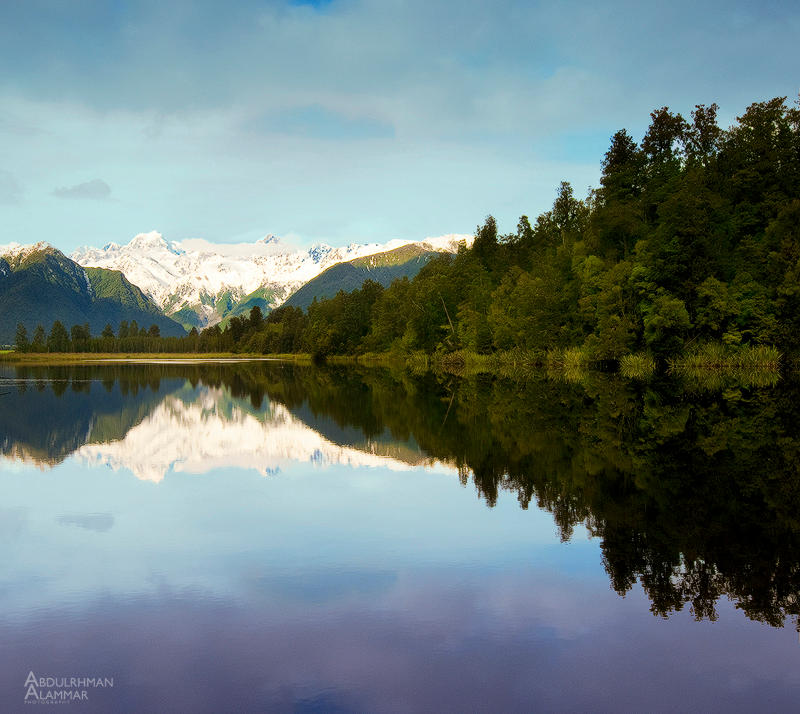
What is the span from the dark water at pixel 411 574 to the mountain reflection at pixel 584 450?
9cm

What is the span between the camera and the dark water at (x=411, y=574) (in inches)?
267

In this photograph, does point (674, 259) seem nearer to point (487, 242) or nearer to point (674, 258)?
point (674, 258)

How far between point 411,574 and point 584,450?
38.2 feet

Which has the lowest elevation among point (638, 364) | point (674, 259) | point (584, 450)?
point (584, 450)

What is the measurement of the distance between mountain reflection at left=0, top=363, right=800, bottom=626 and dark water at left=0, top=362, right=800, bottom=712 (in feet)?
0.31

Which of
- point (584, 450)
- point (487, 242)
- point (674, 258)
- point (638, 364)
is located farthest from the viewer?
point (487, 242)

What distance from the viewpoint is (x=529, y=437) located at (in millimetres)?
23172

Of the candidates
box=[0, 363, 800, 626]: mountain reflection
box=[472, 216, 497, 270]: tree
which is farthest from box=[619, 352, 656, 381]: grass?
box=[472, 216, 497, 270]: tree

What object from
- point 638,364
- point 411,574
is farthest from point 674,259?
point 411,574

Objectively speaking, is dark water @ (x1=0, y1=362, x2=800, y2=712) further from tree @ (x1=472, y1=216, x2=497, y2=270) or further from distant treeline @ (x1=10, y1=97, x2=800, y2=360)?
tree @ (x1=472, y1=216, x2=497, y2=270)

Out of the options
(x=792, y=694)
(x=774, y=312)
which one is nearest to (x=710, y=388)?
(x=774, y=312)

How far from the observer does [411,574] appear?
392 inches

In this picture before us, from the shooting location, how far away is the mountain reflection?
404 inches

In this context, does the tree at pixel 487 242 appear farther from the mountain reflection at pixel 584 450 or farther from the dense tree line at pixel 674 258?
the mountain reflection at pixel 584 450
